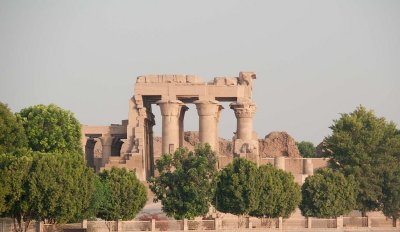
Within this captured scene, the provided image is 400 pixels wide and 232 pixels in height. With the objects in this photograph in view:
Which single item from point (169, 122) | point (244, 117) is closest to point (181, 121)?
point (169, 122)

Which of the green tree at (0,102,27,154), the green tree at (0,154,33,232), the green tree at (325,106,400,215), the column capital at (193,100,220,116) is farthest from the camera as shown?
the column capital at (193,100,220,116)

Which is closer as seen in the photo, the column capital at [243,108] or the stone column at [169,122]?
the stone column at [169,122]

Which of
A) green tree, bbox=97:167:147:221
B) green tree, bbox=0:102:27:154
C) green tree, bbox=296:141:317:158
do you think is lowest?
green tree, bbox=97:167:147:221

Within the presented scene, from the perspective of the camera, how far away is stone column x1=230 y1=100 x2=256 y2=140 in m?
80.1

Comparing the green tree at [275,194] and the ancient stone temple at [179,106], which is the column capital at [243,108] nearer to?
the ancient stone temple at [179,106]

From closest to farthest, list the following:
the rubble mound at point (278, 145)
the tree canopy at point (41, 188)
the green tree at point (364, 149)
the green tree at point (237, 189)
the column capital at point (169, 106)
Answer: the tree canopy at point (41, 188), the green tree at point (237, 189), the green tree at point (364, 149), the column capital at point (169, 106), the rubble mound at point (278, 145)

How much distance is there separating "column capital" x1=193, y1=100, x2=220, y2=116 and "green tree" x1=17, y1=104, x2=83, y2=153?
13581 millimetres

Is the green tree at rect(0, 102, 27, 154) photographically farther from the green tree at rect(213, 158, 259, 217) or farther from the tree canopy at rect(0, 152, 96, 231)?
the green tree at rect(213, 158, 259, 217)

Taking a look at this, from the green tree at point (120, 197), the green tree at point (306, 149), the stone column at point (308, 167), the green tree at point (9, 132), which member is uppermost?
the green tree at point (306, 149)

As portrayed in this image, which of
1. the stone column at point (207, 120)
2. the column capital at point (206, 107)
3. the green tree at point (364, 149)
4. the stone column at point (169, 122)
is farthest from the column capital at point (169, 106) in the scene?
the green tree at point (364, 149)

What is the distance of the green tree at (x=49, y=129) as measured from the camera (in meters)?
66.5

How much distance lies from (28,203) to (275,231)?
14564 millimetres

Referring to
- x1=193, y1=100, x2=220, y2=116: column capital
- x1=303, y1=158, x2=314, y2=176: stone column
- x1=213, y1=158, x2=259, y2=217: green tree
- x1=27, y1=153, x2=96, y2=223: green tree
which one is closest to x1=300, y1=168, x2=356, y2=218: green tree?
x1=213, y1=158, x2=259, y2=217: green tree

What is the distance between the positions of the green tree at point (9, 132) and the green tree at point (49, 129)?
3.32m
